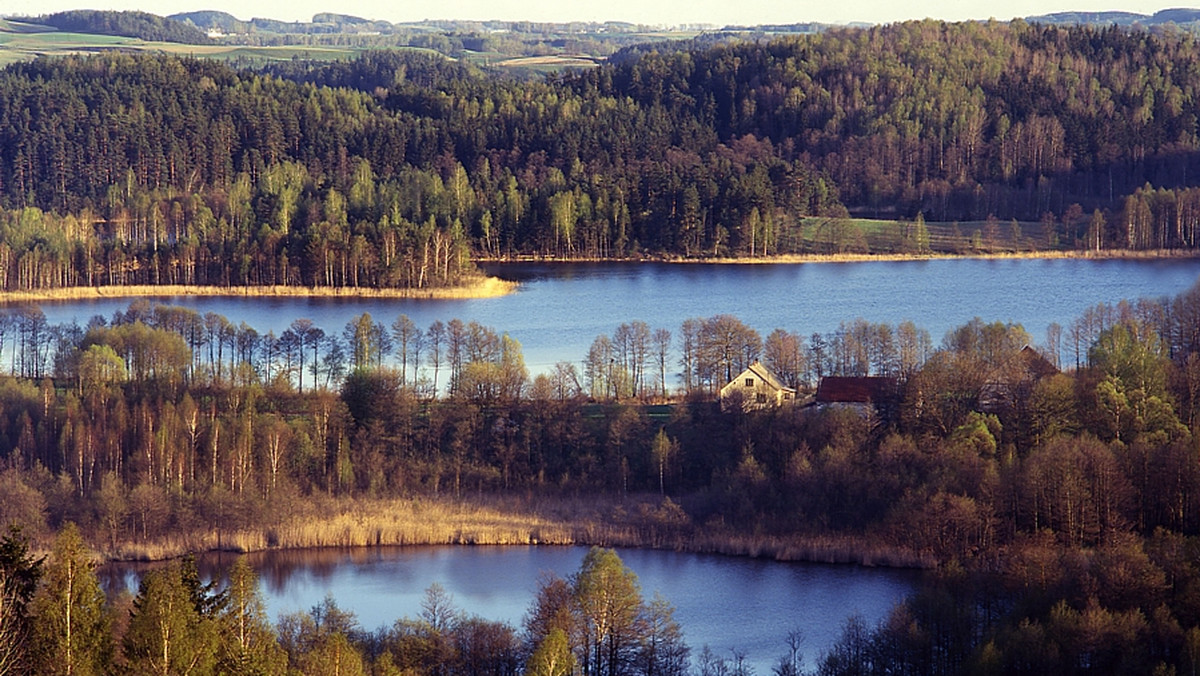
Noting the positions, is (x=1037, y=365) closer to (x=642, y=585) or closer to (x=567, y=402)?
(x=567, y=402)

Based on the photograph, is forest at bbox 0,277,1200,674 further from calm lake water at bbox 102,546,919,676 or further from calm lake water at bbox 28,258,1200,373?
calm lake water at bbox 28,258,1200,373

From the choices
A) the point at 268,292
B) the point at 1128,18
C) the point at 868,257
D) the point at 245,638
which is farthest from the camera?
the point at 1128,18

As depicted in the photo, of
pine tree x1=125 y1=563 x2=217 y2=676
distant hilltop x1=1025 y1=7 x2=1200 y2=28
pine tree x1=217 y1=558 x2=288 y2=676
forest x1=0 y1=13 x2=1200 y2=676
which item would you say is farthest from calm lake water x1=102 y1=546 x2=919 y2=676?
distant hilltop x1=1025 y1=7 x2=1200 y2=28

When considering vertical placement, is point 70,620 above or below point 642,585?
above

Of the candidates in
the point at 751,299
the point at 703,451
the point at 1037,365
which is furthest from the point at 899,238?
the point at 703,451

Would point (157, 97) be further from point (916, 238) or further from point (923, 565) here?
point (923, 565)

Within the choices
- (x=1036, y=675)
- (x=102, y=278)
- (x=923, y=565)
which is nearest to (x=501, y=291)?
(x=102, y=278)

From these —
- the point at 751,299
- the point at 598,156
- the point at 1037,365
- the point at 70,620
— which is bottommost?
the point at 70,620

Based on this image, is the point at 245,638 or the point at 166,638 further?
the point at 245,638

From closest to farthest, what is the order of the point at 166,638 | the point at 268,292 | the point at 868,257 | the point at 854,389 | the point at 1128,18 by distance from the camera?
the point at 166,638
the point at 854,389
the point at 268,292
the point at 868,257
the point at 1128,18
